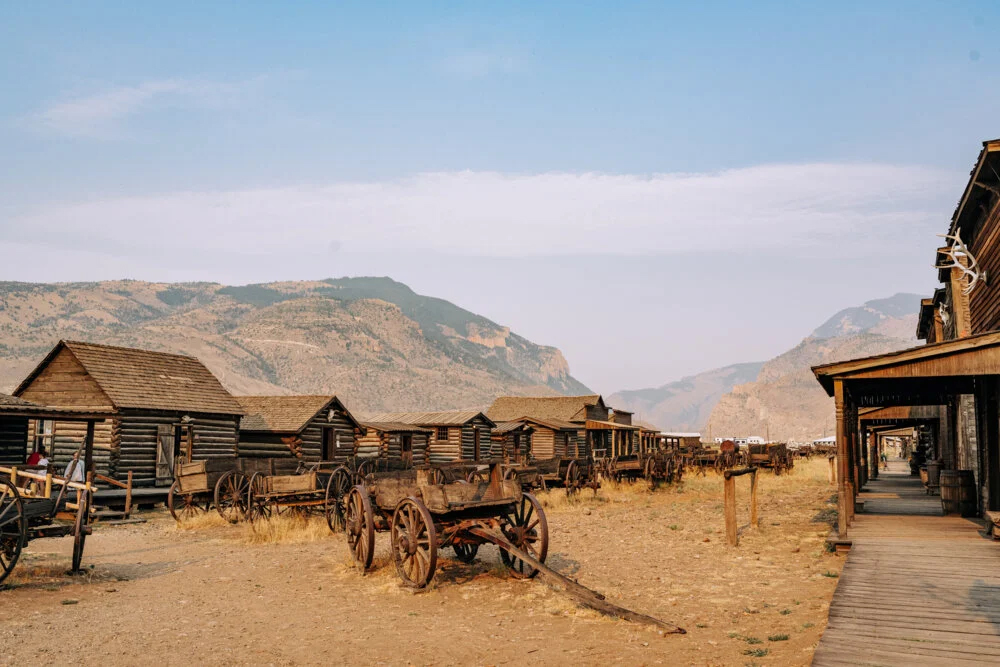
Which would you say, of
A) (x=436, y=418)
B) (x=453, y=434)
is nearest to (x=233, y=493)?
(x=453, y=434)

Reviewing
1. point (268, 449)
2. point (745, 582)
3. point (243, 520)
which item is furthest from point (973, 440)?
point (268, 449)

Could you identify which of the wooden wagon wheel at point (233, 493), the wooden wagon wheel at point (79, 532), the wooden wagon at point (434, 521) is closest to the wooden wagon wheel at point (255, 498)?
the wooden wagon wheel at point (233, 493)

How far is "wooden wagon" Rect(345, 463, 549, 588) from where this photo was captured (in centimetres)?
1015

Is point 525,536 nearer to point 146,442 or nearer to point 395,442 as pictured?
point 146,442

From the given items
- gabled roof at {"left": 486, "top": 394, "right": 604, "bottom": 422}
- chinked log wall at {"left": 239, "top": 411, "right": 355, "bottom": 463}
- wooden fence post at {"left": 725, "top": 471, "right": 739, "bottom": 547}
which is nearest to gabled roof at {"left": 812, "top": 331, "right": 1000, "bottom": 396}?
wooden fence post at {"left": 725, "top": 471, "right": 739, "bottom": 547}

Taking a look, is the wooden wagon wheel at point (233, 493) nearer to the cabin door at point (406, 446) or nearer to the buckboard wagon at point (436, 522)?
the buckboard wagon at point (436, 522)

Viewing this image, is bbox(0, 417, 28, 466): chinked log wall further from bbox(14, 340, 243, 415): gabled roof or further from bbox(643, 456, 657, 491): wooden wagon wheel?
bbox(643, 456, 657, 491): wooden wagon wheel

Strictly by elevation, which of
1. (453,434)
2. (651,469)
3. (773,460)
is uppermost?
(453,434)

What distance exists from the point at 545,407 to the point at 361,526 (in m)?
47.0

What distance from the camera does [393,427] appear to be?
39125mm

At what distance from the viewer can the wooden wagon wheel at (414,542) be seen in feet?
32.3

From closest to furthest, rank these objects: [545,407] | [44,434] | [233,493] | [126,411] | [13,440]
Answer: [233,493]
[13,440]
[126,411]
[44,434]
[545,407]

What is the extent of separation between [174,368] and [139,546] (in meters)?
14.4

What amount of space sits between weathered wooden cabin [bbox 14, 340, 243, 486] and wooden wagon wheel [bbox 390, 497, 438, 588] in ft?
52.9
